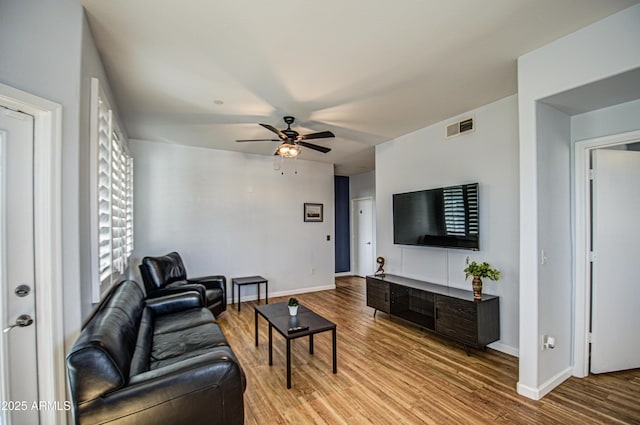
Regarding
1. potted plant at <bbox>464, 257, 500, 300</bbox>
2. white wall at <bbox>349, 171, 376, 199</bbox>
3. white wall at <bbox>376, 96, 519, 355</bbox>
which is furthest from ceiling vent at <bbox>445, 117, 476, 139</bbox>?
white wall at <bbox>349, 171, 376, 199</bbox>

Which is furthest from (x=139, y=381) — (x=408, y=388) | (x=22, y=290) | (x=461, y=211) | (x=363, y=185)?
(x=363, y=185)

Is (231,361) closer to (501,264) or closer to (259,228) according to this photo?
(501,264)

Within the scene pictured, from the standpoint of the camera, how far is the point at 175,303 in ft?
10.3

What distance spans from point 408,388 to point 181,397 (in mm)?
1840

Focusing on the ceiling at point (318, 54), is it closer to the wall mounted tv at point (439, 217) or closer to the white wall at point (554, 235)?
the white wall at point (554, 235)

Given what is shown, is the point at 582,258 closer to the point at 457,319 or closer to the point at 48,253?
the point at 457,319

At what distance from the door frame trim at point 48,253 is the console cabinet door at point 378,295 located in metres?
3.45

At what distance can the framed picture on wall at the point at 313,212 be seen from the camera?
6043mm

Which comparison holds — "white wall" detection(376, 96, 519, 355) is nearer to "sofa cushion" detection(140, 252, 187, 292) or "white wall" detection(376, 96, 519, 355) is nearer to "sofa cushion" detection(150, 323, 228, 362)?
"sofa cushion" detection(150, 323, 228, 362)

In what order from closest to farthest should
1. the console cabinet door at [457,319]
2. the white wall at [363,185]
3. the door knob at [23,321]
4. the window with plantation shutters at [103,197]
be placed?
the door knob at [23,321]
the window with plantation shutters at [103,197]
the console cabinet door at [457,319]
the white wall at [363,185]

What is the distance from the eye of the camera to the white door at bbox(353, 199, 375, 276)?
7293 millimetres

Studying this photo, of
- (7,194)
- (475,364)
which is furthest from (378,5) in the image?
(475,364)

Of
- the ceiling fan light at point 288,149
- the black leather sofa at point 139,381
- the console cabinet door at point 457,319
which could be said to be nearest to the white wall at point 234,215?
the ceiling fan light at point 288,149

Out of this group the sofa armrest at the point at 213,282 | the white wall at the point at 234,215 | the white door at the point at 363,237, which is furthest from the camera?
the white door at the point at 363,237
